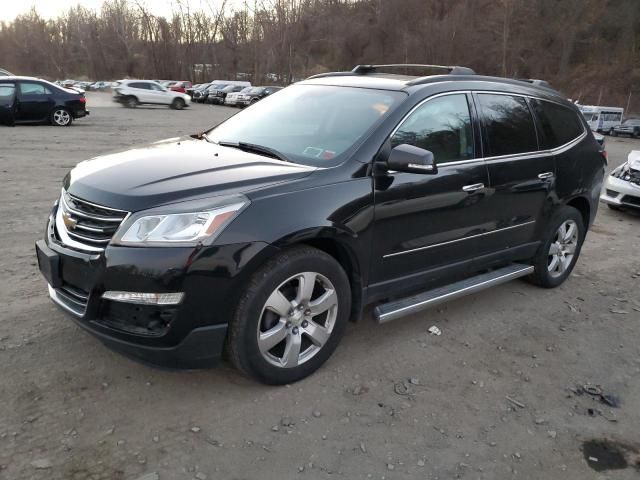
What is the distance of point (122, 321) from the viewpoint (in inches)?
108

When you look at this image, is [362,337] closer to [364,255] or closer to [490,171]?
[364,255]

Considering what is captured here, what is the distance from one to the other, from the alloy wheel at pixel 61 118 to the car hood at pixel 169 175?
15.0 meters

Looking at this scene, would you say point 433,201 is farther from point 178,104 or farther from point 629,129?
point 629,129

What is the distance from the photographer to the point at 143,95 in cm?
3102

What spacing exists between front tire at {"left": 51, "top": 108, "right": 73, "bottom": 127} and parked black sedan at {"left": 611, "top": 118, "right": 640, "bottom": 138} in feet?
106

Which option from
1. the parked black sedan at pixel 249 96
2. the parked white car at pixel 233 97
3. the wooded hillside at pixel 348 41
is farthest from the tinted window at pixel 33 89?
the wooded hillside at pixel 348 41

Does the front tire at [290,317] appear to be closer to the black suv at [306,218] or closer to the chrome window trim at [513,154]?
the black suv at [306,218]

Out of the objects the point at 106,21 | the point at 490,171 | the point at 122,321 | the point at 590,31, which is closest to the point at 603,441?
the point at 490,171

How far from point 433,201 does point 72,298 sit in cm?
235

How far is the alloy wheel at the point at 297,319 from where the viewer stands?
3.02 m

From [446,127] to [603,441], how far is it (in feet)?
7.33

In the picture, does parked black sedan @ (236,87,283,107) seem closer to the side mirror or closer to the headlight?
the side mirror

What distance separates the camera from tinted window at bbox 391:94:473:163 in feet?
11.8

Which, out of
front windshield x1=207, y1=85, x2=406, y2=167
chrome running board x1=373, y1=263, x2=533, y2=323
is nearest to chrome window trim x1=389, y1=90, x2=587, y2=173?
front windshield x1=207, y1=85, x2=406, y2=167
